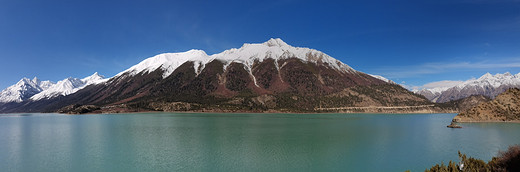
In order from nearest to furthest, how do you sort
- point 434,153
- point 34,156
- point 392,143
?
point 34,156 → point 434,153 → point 392,143

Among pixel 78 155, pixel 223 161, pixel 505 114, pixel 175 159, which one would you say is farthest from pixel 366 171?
pixel 505 114

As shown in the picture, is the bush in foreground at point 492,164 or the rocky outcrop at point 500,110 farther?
the rocky outcrop at point 500,110

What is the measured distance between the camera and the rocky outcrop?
121500 mm

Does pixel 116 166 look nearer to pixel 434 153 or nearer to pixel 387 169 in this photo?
pixel 387 169

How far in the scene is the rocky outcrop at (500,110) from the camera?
122 m

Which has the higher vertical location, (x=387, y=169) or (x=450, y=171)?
(x=450, y=171)

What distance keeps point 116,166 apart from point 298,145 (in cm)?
3524

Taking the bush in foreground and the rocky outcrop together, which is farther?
the rocky outcrop

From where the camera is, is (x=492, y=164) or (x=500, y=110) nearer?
(x=492, y=164)

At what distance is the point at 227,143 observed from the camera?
62.1 metres

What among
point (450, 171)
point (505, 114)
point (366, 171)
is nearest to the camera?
point (450, 171)

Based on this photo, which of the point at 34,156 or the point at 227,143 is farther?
the point at 227,143

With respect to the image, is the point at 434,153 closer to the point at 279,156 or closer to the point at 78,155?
the point at 279,156

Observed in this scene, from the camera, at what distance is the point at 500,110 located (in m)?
125
